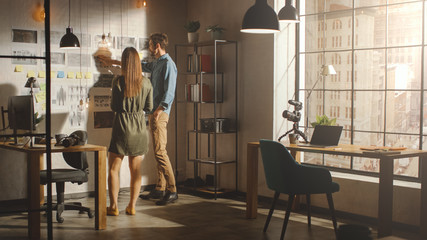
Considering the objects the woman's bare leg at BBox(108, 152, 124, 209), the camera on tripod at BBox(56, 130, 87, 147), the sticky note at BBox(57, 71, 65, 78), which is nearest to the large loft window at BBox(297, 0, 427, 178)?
the woman's bare leg at BBox(108, 152, 124, 209)

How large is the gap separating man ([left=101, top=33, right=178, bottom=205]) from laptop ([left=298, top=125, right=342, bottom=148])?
1.77m

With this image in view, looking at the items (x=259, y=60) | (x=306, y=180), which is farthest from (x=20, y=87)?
(x=306, y=180)

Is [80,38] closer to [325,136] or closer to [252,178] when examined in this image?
[252,178]

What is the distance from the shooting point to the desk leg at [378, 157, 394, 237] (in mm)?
4543

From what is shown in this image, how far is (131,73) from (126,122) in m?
0.54

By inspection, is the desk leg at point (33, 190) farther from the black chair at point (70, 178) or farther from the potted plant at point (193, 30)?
the potted plant at point (193, 30)

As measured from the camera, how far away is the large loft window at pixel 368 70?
6473 mm

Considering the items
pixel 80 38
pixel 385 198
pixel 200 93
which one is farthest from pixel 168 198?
pixel 385 198

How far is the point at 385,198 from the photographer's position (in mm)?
4570

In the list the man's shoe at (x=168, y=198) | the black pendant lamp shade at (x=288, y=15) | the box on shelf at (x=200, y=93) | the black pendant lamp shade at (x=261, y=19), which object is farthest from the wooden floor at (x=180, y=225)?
the black pendant lamp shade at (x=288, y=15)

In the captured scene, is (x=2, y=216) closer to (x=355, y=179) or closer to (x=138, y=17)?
(x=138, y=17)

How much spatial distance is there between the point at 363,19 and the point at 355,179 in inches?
94.2

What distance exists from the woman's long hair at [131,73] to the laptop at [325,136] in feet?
6.19

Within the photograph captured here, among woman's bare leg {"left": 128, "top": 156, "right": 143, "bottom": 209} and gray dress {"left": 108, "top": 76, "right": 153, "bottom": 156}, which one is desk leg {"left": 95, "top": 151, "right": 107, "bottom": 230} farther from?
woman's bare leg {"left": 128, "top": 156, "right": 143, "bottom": 209}
